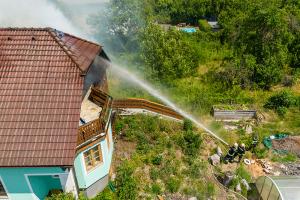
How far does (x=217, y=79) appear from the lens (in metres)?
31.3

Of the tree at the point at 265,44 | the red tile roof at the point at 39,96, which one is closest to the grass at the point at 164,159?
the red tile roof at the point at 39,96

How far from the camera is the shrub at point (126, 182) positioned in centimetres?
1861

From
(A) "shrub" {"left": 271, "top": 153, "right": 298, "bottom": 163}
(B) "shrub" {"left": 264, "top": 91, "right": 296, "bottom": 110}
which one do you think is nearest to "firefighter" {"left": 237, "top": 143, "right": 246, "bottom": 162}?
(A) "shrub" {"left": 271, "top": 153, "right": 298, "bottom": 163}

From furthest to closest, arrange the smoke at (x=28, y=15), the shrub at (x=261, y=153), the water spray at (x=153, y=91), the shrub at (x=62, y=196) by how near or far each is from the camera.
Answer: the smoke at (x=28, y=15), the water spray at (x=153, y=91), the shrub at (x=261, y=153), the shrub at (x=62, y=196)

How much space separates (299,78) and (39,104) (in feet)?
85.5

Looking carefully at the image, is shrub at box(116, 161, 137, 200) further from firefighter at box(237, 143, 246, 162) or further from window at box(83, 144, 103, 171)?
firefighter at box(237, 143, 246, 162)

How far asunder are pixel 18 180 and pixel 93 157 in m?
4.01

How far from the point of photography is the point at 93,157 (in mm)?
18094

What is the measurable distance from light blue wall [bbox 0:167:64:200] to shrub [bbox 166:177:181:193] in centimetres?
700

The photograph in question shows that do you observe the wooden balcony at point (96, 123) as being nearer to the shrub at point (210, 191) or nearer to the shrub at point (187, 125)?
the shrub at point (187, 125)

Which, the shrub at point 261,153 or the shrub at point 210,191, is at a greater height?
the shrub at point 261,153

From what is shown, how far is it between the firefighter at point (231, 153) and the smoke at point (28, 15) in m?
21.5

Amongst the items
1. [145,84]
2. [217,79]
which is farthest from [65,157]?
[217,79]

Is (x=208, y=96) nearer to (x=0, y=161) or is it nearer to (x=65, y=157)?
(x=65, y=157)
